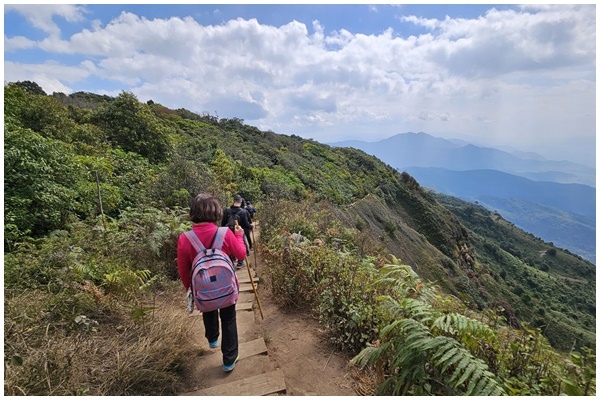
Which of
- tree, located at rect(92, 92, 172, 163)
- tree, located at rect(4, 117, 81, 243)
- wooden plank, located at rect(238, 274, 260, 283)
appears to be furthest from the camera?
tree, located at rect(92, 92, 172, 163)

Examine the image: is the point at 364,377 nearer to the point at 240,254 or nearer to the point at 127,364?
the point at 240,254

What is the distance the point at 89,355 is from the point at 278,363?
6.27 feet

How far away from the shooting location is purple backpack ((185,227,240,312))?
9.50 feet

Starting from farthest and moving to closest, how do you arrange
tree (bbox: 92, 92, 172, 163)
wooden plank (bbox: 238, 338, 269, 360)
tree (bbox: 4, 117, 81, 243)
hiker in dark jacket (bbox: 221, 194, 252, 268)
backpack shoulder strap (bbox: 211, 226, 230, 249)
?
tree (bbox: 92, 92, 172, 163) → hiker in dark jacket (bbox: 221, 194, 252, 268) → tree (bbox: 4, 117, 81, 243) → wooden plank (bbox: 238, 338, 269, 360) → backpack shoulder strap (bbox: 211, 226, 230, 249)

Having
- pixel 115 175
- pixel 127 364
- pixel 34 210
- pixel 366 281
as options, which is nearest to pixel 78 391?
pixel 127 364

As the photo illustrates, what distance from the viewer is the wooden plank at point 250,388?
292 centimetres

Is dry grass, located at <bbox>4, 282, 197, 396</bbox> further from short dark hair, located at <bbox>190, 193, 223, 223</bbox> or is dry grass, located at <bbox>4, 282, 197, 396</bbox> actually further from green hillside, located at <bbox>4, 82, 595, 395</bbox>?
short dark hair, located at <bbox>190, 193, 223, 223</bbox>

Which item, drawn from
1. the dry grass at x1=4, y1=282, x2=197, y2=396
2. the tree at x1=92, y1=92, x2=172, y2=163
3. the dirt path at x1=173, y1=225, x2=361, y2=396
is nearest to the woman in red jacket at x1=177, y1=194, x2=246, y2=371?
the dirt path at x1=173, y1=225, x2=361, y2=396

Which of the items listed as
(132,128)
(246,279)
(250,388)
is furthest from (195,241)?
(132,128)

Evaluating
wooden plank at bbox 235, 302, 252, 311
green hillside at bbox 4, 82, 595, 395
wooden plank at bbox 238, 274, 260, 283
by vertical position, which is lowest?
wooden plank at bbox 235, 302, 252, 311

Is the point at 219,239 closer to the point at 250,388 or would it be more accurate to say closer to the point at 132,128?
the point at 250,388

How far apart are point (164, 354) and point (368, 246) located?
7.03m

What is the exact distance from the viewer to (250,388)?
2945 mm

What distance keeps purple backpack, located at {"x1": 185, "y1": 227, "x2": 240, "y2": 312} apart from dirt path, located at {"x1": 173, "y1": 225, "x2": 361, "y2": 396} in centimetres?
78
